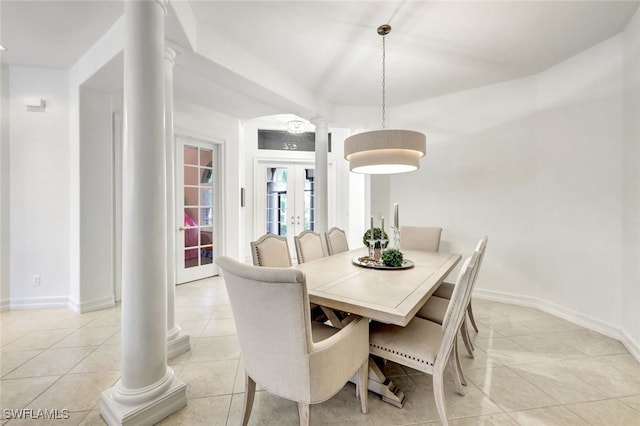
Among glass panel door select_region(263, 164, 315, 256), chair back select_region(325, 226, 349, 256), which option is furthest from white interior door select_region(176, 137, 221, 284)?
chair back select_region(325, 226, 349, 256)

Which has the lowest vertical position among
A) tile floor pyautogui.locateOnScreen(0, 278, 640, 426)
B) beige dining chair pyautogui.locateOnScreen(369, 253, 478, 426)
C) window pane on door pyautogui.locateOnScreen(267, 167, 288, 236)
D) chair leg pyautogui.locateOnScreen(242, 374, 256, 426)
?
tile floor pyautogui.locateOnScreen(0, 278, 640, 426)

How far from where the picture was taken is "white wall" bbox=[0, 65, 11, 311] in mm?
2869

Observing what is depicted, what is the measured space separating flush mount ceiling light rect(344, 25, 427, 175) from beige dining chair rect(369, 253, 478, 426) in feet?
3.57

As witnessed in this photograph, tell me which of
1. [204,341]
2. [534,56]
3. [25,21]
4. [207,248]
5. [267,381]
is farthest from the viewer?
[207,248]

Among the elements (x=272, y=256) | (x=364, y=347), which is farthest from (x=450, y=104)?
(x=364, y=347)

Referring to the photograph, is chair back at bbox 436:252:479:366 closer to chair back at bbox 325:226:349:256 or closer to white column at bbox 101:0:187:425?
white column at bbox 101:0:187:425

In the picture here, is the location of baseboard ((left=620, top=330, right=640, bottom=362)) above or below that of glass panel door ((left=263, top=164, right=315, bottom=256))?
below

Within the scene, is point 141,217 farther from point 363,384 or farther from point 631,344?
point 631,344

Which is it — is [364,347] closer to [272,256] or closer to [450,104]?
[272,256]

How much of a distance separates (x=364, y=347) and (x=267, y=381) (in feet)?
1.75

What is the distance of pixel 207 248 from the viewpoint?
14.2 ft

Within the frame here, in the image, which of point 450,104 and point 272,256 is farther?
point 450,104

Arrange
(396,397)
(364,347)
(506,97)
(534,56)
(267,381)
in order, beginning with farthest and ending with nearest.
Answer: (506,97)
(534,56)
(396,397)
(364,347)
(267,381)

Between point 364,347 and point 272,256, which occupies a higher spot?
point 272,256
